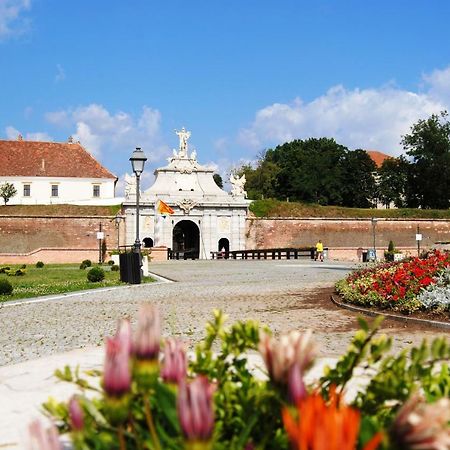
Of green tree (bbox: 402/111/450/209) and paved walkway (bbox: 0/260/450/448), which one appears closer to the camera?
paved walkway (bbox: 0/260/450/448)

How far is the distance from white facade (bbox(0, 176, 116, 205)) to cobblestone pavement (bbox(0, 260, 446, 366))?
47.3 m

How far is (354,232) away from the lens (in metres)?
60.3

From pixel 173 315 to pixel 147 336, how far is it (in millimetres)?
9660

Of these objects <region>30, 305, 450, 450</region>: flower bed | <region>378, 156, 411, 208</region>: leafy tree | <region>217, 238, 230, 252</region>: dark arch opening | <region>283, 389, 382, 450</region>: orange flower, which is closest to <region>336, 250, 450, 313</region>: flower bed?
<region>30, 305, 450, 450</region>: flower bed

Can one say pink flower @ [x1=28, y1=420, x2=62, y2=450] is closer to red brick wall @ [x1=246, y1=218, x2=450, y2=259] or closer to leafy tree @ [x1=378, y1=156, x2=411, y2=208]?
red brick wall @ [x1=246, y1=218, x2=450, y2=259]

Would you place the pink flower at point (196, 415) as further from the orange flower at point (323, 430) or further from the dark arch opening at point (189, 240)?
the dark arch opening at point (189, 240)

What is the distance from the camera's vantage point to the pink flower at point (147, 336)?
5.62 ft

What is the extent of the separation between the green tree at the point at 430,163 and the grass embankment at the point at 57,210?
123 ft

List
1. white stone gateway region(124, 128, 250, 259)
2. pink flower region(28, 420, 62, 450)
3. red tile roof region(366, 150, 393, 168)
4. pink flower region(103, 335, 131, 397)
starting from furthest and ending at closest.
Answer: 1. red tile roof region(366, 150, 393, 168)
2. white stone gateway region(124, 128, 250, 259)
3. pink flower region(103, 335, 131, 397)
4. pink flower region(28, 420, 62, 450)

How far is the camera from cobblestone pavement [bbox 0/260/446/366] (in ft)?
27.6

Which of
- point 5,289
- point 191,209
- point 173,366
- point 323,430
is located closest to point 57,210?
point 191,209

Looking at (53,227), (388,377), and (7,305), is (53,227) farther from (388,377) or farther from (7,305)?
(388,377)

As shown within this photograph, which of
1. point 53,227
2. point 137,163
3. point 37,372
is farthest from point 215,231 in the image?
point 37,372

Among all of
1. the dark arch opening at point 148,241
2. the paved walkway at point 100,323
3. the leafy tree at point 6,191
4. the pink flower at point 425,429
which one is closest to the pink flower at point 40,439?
the pink flower at point 425,429
